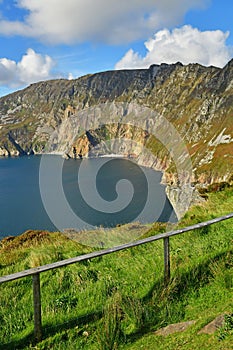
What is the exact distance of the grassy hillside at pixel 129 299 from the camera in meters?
5.67

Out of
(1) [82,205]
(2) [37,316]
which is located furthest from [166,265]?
(1) [82,205]

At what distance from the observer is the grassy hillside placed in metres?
5.67

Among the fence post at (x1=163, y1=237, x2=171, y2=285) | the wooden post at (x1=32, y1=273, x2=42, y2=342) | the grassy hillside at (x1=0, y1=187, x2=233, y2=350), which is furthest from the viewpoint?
the fence post at (x1=163, y1=237, x2=171, y2=285)

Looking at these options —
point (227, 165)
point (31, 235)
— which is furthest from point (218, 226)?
point (227, 165)

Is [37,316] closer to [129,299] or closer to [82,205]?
[129,299]

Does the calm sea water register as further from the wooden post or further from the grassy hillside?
the wooden post

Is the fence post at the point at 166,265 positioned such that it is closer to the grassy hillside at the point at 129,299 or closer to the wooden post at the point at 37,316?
the grassy hillside at the point at 129,299

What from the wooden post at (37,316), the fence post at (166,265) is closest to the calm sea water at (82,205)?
the fence post at (166,265)

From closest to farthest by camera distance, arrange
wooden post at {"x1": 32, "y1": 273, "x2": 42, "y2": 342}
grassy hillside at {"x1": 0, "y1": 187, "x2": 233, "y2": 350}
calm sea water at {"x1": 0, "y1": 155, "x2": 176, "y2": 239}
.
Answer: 1. grassy hillside at {"x1": 0, "y1": 187, "x2": 233, "y2": 350}
2. wooden post at {"x1": 32, "y1": 273, "x2": 42, "y2": 342}
3. calm sea water at {"x1": 0, "y1": 155, "x2": 176, "y2": 239}

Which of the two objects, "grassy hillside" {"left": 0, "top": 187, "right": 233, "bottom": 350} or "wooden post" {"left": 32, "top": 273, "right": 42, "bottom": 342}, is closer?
"grassy hillside" {"left": 0, "top": 187, "right": 233, "bottom": 350}

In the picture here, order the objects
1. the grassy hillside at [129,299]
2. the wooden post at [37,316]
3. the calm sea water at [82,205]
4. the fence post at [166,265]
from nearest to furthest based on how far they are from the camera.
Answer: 1. the grassy hillside at [129,299]
2. the wooden post at [37,316]
3. the fence post at [166,265]
4. the calm sea water at [82,205]

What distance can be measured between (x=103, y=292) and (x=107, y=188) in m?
122

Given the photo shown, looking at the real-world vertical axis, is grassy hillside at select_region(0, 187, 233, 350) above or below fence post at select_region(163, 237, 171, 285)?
below

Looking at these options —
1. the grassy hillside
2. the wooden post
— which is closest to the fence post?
the grassy hillside
